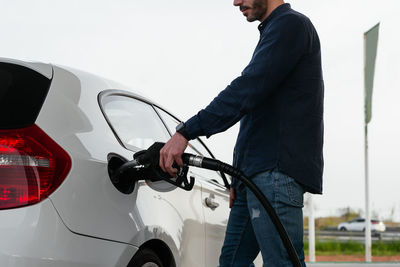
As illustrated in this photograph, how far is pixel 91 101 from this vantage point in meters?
2.59

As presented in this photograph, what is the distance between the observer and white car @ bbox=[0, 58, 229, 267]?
2.06m

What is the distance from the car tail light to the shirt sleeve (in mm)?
543

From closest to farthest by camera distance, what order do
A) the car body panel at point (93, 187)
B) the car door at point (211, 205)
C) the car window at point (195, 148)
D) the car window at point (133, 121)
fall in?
1. the car body panel at point (93, 187)
2. the car window at point (133, 121)
3. the car door at point (211, 205)
4. the car window at point (195, 148)

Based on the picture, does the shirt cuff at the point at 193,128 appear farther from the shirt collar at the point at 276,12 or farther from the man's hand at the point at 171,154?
the shirt collar at the point at 276,12

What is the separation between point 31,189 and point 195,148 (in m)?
1.90

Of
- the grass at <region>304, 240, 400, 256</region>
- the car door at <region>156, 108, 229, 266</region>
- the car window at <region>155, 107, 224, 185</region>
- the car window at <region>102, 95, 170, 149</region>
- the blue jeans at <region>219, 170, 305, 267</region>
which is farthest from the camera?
the grass at <region>304, 240, 400, 256</region>

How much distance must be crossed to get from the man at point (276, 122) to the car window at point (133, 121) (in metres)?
0.49

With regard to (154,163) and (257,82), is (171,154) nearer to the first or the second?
(154,163)

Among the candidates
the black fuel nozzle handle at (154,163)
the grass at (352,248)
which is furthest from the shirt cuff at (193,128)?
the grass at (352,248)

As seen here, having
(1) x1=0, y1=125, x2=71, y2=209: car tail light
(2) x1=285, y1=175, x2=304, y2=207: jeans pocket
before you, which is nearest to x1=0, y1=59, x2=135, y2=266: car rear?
(1) x1=0, y1=125, x2=71, y2=209: car tail light

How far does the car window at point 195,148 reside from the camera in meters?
3.59

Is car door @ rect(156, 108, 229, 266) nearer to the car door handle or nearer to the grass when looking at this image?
the car door handle

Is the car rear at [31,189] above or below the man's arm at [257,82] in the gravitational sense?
below

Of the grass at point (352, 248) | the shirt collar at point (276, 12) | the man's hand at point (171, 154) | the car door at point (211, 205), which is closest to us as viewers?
the man's hand at point (171, 154)
